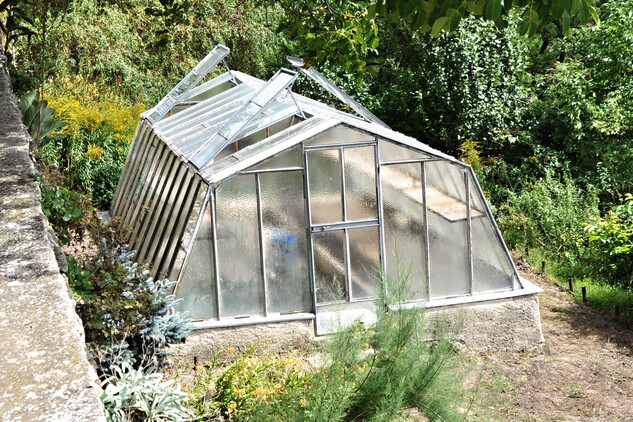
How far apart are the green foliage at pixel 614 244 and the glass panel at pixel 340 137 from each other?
14.3 feet

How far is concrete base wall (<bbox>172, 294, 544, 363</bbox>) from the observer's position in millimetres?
8336

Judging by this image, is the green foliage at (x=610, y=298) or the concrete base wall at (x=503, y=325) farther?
the green foliage at (x=610, y=298)

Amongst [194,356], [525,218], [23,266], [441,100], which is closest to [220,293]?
[194,356]

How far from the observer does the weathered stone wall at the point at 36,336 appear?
1595mm

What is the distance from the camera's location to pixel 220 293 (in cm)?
827

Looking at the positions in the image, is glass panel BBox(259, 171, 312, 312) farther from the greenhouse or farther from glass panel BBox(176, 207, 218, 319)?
glass panel BBox(176, 207, 218, 319)

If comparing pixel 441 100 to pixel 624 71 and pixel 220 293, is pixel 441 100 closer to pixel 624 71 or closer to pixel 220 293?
pixel 624 71

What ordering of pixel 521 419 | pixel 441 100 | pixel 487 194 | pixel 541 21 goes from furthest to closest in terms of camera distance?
pixel 441 100 < pixel 487 194 < pixel 521 419 < pixel 541 21

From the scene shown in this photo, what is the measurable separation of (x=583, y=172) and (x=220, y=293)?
372 inches

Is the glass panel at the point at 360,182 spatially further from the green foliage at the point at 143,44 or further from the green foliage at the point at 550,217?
the green foliage at the point at 143,44

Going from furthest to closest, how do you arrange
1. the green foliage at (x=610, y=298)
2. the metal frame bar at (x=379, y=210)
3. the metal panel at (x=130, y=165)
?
the metal panel at (x=130, y=165) < the green foliage at (x=610, y=298) < the metal frame bar at (x=379, y=210)

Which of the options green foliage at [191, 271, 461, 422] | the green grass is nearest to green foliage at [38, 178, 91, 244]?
green foliage at [191, 271, 461, 422]

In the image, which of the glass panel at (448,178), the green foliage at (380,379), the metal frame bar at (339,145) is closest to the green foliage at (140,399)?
the green foliage at (380,379)

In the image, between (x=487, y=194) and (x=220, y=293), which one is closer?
(x=220, y=293)
